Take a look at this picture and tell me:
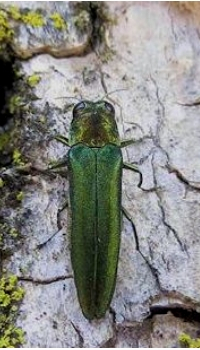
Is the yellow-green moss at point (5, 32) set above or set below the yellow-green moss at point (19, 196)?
above

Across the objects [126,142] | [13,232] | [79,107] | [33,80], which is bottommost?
[13,232]

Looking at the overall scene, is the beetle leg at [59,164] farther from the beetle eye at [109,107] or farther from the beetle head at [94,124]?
the beetle eye at [109,107]

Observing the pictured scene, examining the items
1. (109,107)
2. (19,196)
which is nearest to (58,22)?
(109,107)

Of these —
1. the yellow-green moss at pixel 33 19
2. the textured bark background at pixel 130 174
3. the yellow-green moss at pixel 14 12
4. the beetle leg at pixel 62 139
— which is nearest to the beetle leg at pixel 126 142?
the textured bark background at pixel 130 174

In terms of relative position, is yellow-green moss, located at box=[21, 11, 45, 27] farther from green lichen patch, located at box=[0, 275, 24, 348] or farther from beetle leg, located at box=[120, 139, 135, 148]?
green lichen patch, located at box=[0, 275, 24, 348]

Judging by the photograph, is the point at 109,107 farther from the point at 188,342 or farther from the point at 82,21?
the point at 188,342
